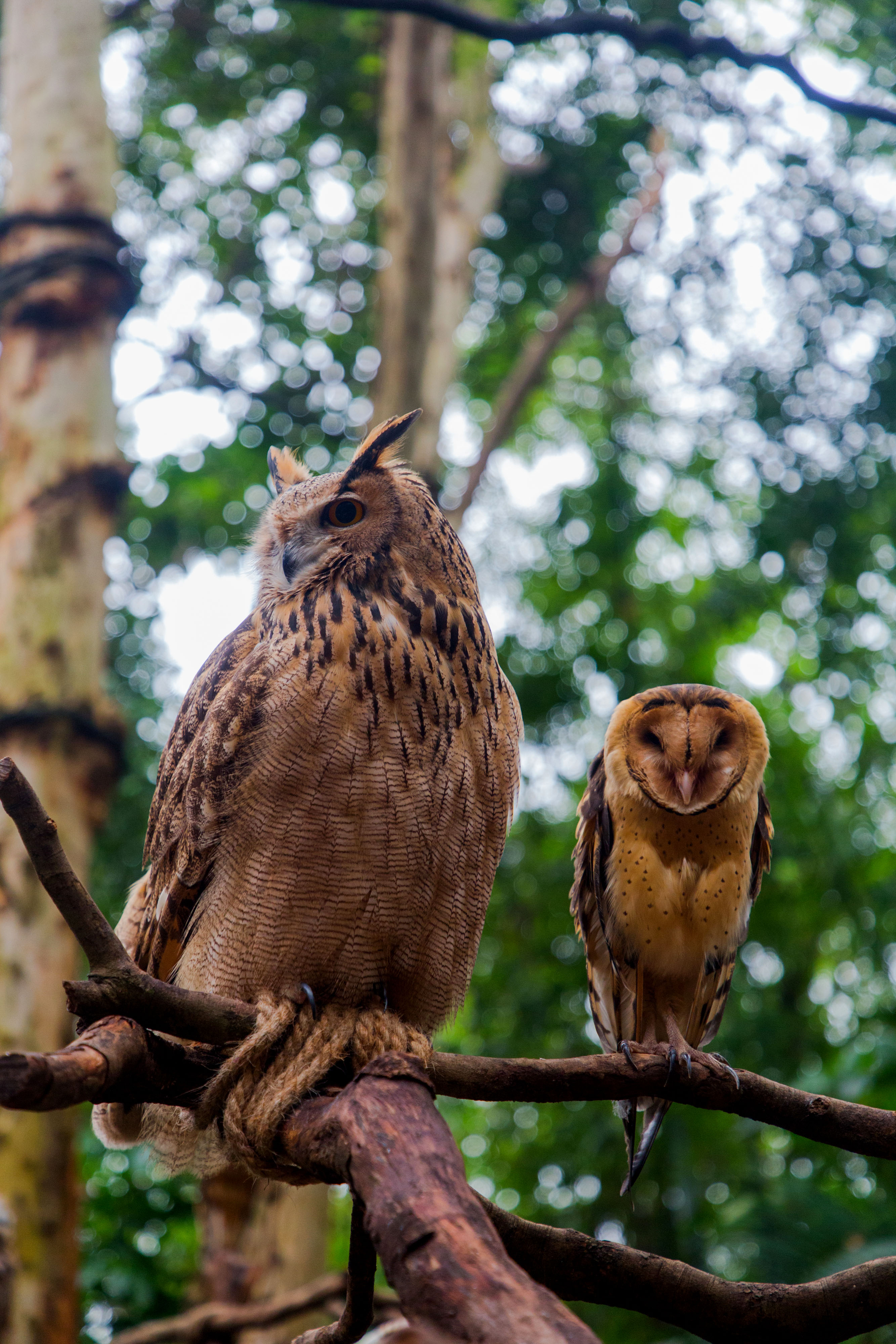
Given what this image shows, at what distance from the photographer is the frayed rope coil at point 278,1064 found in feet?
5.77

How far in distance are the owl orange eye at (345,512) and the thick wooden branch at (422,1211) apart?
4.03 feet

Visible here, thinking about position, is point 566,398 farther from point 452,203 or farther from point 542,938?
point 542,938

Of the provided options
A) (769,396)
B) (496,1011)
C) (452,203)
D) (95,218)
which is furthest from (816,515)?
(95,218)

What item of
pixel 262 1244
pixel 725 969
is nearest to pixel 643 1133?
pixel 725 969

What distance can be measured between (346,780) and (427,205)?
16.6 ft

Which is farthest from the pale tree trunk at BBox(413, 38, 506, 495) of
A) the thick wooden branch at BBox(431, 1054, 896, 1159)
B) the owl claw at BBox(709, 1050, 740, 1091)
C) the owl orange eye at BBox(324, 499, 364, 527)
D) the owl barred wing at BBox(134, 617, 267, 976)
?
the thick wooden branch at BBox(431, 1054, 896, 1159)

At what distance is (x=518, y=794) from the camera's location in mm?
2434

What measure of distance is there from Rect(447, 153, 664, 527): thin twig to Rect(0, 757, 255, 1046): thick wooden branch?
18.0 feet

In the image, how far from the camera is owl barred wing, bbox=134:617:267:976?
217 centimetres

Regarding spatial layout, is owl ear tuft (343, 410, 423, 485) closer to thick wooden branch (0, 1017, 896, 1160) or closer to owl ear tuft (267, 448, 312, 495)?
owl ear tuft (267, 448, 312, 495)

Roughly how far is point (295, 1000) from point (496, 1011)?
18.4ft

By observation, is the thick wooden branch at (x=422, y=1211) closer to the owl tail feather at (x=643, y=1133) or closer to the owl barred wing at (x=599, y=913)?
the owl tail feather at (x=643, y=1133)

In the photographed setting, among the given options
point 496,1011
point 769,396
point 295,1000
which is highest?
point 769,396

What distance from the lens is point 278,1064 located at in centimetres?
187
